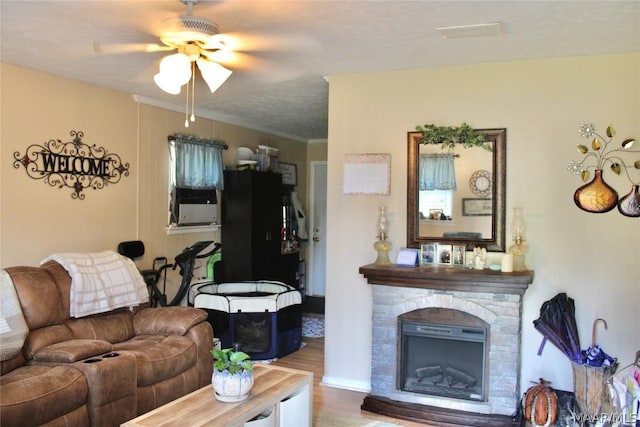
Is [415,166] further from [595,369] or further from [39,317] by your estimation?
[39,317]

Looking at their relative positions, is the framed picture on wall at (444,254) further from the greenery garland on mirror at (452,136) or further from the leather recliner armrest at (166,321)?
the leather recliner armrest at (166,321)

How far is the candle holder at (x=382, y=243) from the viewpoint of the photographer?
12.5 ft

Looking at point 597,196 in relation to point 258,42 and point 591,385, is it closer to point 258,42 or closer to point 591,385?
point 591,385

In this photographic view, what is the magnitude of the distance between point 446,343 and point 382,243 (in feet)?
2.77

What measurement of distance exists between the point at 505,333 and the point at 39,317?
2.98 metres

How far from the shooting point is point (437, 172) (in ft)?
12.2

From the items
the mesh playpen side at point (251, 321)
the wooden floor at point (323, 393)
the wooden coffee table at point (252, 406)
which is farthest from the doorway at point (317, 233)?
the wooden coffee table at point (252, 406)

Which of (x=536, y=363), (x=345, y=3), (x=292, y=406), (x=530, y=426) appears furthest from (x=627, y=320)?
(x=345, y=3)

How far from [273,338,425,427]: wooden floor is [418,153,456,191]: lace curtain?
1644mm

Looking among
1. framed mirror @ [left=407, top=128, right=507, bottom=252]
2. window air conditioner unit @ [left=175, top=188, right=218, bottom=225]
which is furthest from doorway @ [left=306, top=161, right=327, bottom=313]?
framed mirror @ [left=407, top=128, right=507, bottom=252]

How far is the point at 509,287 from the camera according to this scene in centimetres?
328

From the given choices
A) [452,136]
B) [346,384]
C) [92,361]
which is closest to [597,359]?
Result: [452,136]

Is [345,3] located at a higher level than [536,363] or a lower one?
higher

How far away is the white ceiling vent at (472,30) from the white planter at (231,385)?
2167 millimetres
